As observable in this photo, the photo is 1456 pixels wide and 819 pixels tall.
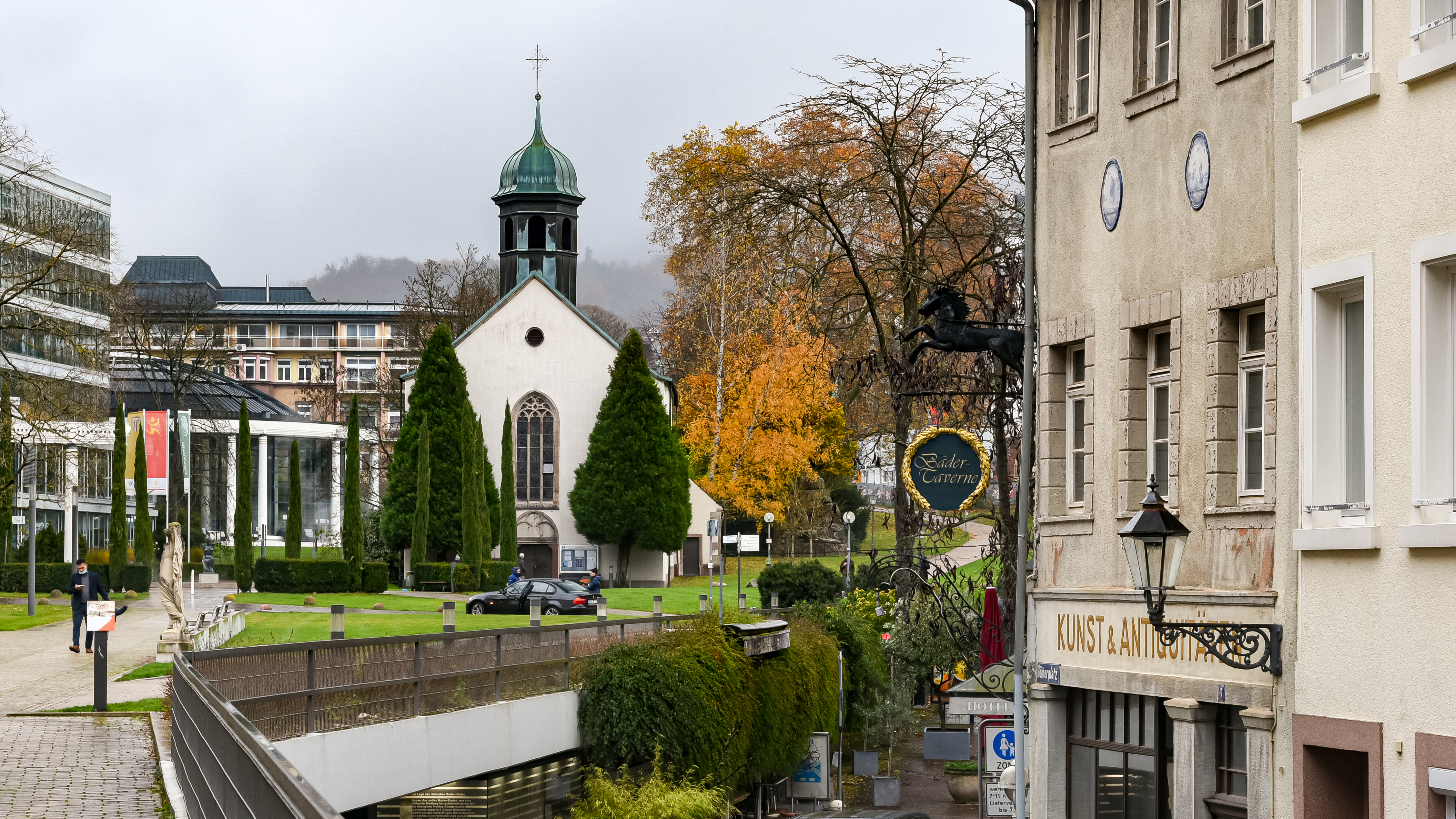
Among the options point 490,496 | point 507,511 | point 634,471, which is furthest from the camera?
point 634,471

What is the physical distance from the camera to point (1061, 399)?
15.8m

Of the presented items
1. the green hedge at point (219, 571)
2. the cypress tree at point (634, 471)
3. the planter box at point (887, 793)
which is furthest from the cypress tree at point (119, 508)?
the planter box at point (887, 793)

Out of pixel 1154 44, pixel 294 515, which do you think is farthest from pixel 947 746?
pixel 294 515

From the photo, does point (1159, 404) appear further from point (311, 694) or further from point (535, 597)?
point (535, 597)

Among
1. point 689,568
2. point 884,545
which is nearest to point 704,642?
point 689,568

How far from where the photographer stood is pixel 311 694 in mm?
15984

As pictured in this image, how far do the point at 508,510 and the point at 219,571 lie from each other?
12.9m

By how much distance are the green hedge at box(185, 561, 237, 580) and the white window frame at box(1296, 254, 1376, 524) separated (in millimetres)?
58225

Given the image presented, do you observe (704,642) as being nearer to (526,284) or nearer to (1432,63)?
(1432,63)

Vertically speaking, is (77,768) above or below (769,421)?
below

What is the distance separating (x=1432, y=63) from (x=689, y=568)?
67.7 metres

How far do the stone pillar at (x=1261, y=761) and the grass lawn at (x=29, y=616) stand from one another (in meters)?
34.0

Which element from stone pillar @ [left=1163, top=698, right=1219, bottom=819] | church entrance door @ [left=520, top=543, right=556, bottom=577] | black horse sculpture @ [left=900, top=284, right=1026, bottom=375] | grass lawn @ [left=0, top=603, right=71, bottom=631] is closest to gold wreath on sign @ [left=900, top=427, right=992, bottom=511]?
black horse sculpture @ [left=900, top=284, right=1026, bottom=375]

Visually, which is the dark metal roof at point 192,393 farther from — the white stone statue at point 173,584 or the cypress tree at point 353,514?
the white stone statue at point 173,584
